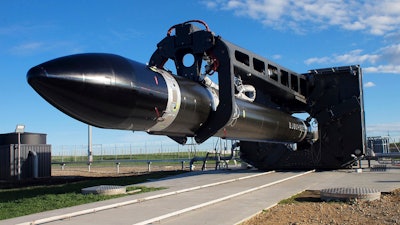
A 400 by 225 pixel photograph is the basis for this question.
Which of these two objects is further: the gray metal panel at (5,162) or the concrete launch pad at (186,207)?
the gray metal panel at (5,162)

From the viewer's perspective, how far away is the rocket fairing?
6.41 m

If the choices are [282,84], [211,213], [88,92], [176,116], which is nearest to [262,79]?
[282,84]

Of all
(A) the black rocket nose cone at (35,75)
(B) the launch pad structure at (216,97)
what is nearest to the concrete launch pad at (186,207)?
(B) the launch pad structure at (216,97)

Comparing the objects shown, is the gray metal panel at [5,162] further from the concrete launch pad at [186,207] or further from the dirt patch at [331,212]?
the dirt patch at [331,212]

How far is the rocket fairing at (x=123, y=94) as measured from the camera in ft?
21.0

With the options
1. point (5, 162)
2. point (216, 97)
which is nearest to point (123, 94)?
point (216, 97)

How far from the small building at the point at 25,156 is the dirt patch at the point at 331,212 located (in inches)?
574

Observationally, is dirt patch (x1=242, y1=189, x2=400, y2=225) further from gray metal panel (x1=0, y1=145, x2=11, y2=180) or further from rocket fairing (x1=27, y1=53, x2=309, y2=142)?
gray metal panel (x1=0, y1=145, x2=11, y2=180)

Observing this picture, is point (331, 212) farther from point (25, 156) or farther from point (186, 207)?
point (25, 156)

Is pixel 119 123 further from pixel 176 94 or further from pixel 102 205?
pixel 102 205

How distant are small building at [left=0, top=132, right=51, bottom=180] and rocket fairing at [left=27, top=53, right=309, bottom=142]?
13196 mm

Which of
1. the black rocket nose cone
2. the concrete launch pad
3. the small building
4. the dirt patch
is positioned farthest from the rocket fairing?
the small building

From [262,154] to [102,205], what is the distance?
→ 11.0 m

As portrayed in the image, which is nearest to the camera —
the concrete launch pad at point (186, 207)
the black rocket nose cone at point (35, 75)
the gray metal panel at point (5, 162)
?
the black rocket nose cone at point (35, 75)
